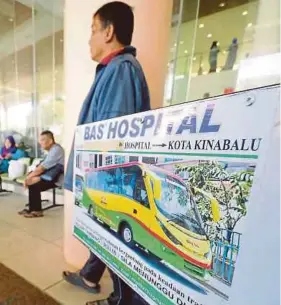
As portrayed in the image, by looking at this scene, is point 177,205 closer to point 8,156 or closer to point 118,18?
point 118,18

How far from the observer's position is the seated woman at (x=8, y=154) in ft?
13.8

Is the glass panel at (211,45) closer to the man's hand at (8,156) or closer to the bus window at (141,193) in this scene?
the man's hand at (8,156)

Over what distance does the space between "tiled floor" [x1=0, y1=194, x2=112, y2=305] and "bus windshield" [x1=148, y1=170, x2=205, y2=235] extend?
1175 mm

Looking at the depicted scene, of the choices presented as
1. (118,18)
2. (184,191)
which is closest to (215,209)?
(184,191)

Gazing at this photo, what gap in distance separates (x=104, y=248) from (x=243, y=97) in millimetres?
811

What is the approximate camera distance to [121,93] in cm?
112

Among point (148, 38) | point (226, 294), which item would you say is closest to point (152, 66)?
point (148, 38)

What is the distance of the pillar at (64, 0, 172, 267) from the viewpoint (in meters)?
1.55

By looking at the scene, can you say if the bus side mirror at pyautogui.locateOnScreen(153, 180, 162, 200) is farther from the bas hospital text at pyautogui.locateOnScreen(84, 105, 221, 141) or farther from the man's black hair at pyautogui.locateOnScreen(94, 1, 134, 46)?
the man's black hair at pyautogui.locateOnScreen(94, 1, 134, 46)

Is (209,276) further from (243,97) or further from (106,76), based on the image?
(106,76)

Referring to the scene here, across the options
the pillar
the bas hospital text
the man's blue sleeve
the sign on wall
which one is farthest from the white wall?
the sign on wall

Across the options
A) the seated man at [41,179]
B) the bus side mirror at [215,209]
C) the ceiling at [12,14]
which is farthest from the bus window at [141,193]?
the ceiling at [12,14]

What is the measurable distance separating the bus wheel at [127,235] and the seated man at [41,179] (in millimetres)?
2314

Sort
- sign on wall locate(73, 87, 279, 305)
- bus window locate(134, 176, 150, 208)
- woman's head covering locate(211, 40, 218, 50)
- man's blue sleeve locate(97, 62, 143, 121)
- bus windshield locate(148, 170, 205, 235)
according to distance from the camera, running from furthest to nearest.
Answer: woman's head covering locate(211, 40, 218, 50), man's blue sleeve locate(97, 62, 143, 121), bus window locate(134, 176, 150, 208), bus windshield locate(148, 170, 205, 235), sign on wall locate(73, 87, 279, 305)
